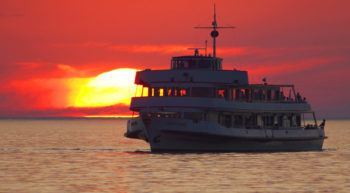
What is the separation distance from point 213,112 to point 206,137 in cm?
329

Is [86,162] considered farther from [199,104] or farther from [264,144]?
[264,144]

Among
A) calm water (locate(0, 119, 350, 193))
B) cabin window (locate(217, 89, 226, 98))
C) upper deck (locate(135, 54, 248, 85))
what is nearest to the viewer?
calm water (locate(0, 119, 350, 193))

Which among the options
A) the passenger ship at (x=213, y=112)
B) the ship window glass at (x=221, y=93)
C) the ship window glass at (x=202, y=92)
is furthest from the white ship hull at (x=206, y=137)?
the ship window glass at (x=202, y=92)

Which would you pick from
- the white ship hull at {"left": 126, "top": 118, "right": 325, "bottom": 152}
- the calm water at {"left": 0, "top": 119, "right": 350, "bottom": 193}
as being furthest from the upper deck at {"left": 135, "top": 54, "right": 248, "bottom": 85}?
the calm water at {"left": 0, "top": 119, "right": 350, "bottom": 193}

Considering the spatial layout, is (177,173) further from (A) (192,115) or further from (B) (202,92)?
(B) (202,92)

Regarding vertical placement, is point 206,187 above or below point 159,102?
below

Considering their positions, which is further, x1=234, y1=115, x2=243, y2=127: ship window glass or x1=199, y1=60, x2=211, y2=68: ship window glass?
x1=199, y1=60, x2=211, y2=68: ship window glass

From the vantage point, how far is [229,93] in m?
61.7

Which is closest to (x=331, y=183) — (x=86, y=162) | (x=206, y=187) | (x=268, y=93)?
(x=206, y=187)

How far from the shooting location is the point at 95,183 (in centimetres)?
3972

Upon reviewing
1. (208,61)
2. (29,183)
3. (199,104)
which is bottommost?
(29,183)

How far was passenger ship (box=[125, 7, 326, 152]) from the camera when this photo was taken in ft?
188

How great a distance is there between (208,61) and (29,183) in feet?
88.8

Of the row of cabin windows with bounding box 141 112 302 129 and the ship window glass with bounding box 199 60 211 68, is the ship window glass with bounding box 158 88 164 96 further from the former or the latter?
the ship window glass with bounding box 199 60 211 68
